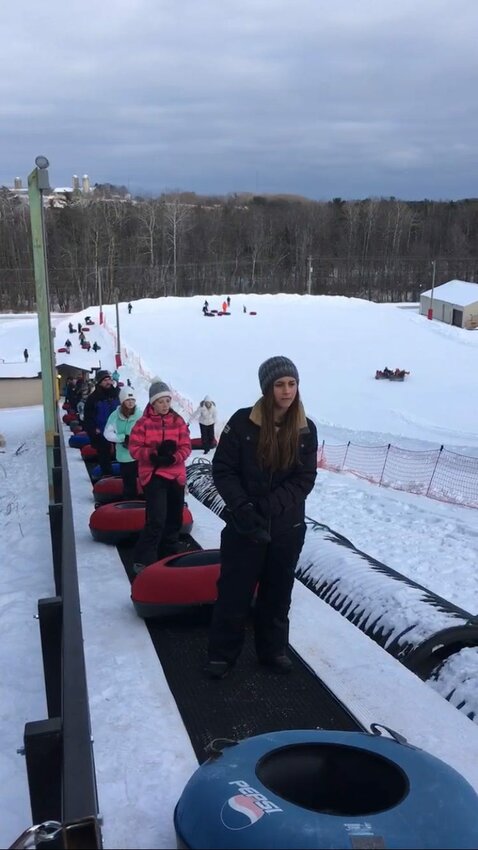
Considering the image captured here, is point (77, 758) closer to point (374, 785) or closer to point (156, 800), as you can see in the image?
point (156, 800)

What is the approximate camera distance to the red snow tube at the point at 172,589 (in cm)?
445

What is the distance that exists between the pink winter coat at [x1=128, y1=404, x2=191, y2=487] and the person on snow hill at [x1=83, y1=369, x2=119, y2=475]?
416cm

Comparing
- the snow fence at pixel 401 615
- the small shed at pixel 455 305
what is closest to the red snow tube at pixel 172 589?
the snow fence at pixel 401 615

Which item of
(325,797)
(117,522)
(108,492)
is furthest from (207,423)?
(325,797)

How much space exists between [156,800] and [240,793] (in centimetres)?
70

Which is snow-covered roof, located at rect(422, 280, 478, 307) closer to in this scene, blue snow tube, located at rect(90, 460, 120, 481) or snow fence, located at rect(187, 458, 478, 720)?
blue snow tube, located at rect(90, 460, 120, 481)

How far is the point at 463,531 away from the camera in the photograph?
10.9 meters

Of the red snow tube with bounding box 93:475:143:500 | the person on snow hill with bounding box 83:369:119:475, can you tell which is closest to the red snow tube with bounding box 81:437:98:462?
the person on snow hill with bounding box 83:369:119:475

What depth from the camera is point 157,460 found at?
16.6 feet

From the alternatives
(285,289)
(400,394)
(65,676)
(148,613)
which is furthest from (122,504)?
(285,289)

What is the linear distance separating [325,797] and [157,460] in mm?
2766

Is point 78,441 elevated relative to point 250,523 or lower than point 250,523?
lower

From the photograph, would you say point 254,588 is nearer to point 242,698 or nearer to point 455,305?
point 242,698

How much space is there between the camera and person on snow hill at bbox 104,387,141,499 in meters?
6.86
